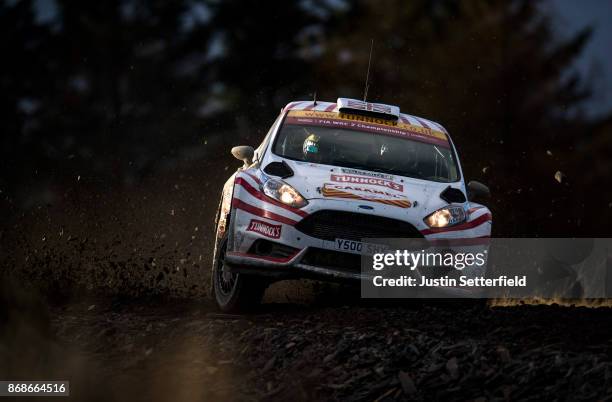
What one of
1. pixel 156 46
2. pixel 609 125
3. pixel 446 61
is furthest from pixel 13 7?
pixel 609 125

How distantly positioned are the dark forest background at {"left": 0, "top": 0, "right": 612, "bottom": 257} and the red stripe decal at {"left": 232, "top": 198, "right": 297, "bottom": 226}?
8606 mm

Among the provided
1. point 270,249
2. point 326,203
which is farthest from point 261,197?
point 326,203

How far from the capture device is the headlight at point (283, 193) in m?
9.45

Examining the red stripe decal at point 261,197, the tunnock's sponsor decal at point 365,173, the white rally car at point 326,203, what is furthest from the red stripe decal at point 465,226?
the red stripe decal at point 261,197

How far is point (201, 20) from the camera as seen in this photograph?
3391cm

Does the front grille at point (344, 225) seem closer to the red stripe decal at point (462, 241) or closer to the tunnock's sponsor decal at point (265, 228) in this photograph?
the tunnock's sponsor decal at point (265, 228)

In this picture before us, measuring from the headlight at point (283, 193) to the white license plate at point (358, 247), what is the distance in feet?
1.41

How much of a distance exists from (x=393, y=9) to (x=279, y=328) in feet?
72.7

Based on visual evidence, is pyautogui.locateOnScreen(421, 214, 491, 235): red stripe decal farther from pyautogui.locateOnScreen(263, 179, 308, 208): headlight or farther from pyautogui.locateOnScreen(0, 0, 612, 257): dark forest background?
pyautogui.locateOnScreen(0, 0, 612, 257): dark forest background

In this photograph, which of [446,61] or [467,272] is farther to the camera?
[446,61]

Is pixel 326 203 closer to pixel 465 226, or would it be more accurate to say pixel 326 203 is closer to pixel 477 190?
pixel 465 226

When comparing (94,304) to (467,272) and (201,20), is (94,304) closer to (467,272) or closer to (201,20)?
(467,272)

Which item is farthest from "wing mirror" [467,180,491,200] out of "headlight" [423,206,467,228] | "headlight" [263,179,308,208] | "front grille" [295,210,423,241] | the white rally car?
"headlight" [263,179,308,208]

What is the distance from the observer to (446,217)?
9695 millimetres
